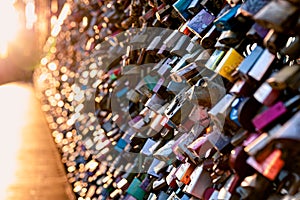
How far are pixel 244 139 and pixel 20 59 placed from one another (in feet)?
76.2

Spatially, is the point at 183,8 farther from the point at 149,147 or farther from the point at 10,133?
the point at 10,133

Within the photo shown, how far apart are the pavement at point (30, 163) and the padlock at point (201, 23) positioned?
100 inches

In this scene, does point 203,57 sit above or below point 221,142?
above

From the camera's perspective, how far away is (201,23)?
2.03 m

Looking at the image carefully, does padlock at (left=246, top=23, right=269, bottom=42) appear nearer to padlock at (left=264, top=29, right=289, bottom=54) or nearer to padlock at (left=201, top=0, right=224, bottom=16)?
padlock at (left=264, top=29, right=289, bottom=54)

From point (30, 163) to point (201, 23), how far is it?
13.2 feet

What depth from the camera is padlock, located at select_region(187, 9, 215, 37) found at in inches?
79.0

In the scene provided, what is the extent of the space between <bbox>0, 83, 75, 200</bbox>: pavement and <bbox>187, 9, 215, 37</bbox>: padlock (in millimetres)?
2544

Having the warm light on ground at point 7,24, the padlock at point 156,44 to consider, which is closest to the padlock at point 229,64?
the padlock at point 156,44

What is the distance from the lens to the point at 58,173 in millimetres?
5207

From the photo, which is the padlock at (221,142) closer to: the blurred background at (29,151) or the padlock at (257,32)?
the padlock at (257,32)

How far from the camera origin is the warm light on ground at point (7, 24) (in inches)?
618

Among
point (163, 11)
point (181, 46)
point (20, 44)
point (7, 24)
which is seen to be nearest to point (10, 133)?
point (163, 11)

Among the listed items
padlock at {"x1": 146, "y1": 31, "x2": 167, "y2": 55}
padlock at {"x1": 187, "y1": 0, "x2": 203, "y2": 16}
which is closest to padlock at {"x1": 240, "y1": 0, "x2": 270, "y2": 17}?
padlock at {"x1": 187, "y1": 0, "x2": 203, "y2": 16}
